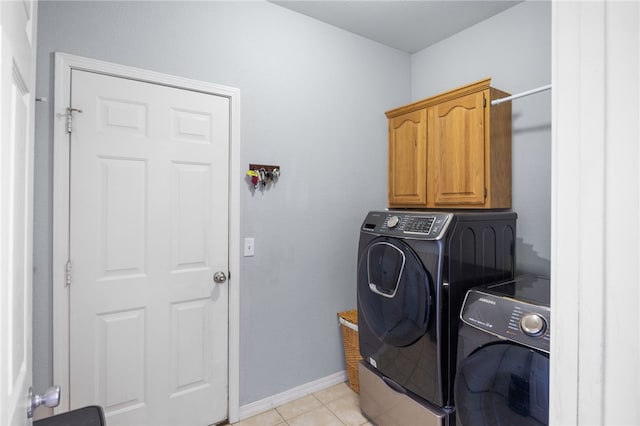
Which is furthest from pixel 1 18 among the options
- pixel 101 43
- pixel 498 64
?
pixel 498 64

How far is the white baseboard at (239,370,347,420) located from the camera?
214 cm

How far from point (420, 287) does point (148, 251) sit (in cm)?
148

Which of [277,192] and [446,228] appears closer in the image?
[446,228]

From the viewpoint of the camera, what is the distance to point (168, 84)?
6.14 feet

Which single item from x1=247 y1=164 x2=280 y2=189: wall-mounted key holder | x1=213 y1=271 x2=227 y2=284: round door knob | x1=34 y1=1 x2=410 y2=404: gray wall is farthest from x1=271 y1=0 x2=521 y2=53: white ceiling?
x1=213 y1=271 x2=227 y2=284: round door knob

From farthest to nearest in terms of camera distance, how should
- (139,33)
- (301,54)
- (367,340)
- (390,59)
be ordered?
(390,59) < (301,54) < (367,340) < (139,33)

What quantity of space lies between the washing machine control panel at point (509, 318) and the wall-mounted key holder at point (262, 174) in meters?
1.35

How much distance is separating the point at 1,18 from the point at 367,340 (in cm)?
206

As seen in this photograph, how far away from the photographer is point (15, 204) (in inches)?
23.5

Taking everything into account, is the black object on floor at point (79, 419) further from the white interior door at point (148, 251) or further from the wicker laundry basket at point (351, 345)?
the wicker laundry basket at point (351, 345)

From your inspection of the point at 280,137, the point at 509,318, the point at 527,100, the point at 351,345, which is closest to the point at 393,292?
the point at 509,318
